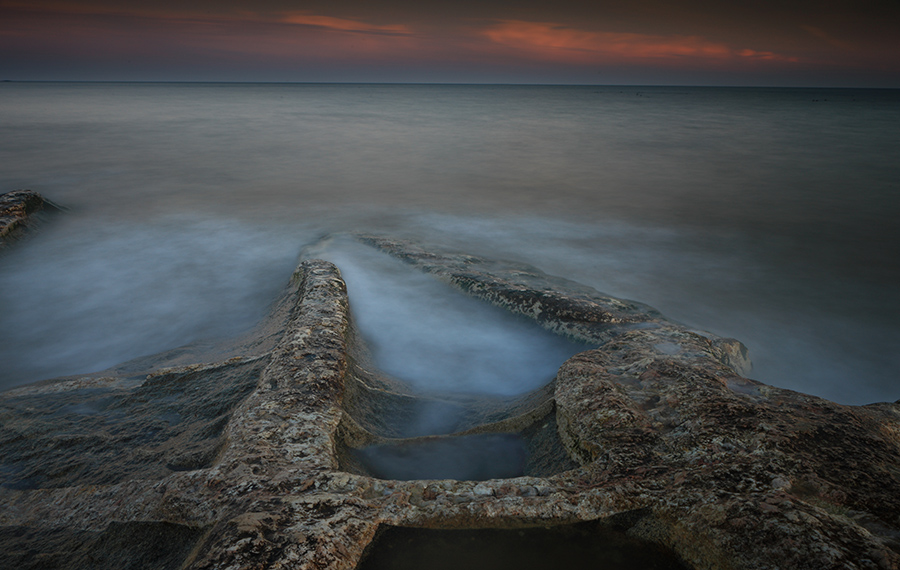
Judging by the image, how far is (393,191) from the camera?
11242 mm

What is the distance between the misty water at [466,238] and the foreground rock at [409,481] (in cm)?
113

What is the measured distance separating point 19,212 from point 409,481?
7992 millimetres

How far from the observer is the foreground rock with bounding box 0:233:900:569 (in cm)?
171

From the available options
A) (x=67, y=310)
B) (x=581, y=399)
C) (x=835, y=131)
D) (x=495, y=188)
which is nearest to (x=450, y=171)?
(x=495, y=188)

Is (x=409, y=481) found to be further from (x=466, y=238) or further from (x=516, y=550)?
(x=466, y=238)

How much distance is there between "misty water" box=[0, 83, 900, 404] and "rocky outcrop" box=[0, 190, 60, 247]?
0.76ft

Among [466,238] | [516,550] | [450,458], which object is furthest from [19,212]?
[516,550]

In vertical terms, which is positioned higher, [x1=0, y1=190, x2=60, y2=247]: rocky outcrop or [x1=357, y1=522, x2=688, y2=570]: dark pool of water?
[x1=0, y1=190, x2=60, y2=247]: rocky outcrop

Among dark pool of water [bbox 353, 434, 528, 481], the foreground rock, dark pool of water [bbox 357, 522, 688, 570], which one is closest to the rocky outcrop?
the foreground rock

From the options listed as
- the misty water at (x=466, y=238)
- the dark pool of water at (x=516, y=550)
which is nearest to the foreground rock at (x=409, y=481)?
the dark pool of water at (x=516, y=550)

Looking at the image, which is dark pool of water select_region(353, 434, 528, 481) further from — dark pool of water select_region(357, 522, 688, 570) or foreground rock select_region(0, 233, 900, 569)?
dark pool of water select_region(357, 522, 688, 570)

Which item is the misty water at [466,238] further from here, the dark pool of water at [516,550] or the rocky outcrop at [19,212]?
the dark pool of water at [516,550]

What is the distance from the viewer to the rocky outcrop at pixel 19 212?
664cm

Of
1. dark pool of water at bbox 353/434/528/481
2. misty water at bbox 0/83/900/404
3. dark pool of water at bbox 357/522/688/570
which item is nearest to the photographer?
dark pool of water at bbox 357/522/688/570
